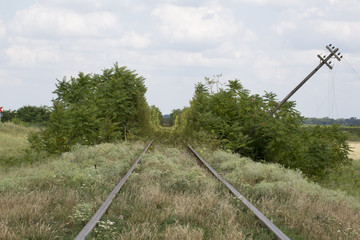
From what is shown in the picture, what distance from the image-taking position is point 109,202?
19.3 feet

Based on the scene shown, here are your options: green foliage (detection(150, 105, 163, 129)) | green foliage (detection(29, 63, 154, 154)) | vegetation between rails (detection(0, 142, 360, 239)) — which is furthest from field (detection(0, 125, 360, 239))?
green foliage (detection(150, 105, 163, 129))

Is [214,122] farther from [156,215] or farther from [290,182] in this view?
[156,215]

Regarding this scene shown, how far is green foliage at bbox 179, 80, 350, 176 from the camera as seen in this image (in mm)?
17625

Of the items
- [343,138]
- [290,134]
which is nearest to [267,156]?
[290,134]

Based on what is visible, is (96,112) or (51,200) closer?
(51,200)

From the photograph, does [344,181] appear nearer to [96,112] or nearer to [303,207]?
[96,112]

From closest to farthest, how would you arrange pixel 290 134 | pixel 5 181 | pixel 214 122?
1. pixel 5 181
2. pixel 290 134
3. pixel 214 122

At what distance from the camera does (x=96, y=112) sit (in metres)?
18.5

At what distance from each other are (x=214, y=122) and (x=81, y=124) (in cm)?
786

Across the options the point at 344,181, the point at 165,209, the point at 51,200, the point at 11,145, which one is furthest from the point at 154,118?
the point at 165,209

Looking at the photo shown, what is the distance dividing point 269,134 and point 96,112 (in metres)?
8.64

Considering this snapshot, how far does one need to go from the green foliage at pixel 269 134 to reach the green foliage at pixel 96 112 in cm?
477

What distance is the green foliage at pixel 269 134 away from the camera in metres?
17.6

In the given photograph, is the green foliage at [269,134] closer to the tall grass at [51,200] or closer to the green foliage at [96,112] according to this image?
the green foliage at [96,112]
